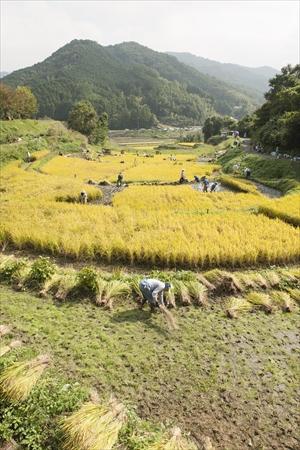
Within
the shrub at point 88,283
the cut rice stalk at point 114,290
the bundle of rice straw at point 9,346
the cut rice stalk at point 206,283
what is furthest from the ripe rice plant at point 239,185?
the bundle of rice straw at point 9,346

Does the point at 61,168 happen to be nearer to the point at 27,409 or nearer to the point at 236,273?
the point at 236,273

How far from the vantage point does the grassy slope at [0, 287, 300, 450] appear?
20.9 ft

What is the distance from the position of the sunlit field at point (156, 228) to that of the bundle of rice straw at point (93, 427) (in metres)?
6.52

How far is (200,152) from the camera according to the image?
60750mm

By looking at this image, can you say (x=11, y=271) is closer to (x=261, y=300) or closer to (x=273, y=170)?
(x=261, y=300)

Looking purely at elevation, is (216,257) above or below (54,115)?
above

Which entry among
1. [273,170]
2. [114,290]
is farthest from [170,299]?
[273,170]

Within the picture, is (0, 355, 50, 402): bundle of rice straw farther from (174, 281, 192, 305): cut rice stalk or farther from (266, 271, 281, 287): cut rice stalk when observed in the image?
(266, 271, 281, 287): cut rice stalk

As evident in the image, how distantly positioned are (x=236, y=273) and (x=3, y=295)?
6595 millimetres

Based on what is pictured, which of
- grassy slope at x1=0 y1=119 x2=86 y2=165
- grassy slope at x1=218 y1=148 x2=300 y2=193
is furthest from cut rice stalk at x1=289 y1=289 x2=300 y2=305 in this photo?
grassy slope at x1=0 y1=119 x2=86 y2=165

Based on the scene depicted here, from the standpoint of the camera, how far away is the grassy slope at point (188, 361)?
20.9ft

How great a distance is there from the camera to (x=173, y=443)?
562cm

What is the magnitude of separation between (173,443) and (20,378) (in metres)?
2.79

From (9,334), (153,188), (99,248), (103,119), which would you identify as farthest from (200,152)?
(9,334)
